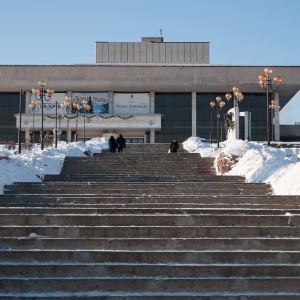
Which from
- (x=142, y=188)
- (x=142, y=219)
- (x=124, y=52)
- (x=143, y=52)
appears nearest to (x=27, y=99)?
(x=124, y=52)

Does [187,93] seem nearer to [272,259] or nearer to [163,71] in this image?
[163,71]

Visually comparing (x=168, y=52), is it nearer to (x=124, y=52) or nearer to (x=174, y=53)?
(x=174, y=53)

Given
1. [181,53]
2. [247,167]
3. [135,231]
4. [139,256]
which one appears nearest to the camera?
[139,256]

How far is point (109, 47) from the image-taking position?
213ft

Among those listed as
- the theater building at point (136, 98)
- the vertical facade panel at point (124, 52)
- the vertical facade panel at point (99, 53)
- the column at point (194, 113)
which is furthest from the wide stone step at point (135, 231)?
the vertical facade panel at point (99, 53)

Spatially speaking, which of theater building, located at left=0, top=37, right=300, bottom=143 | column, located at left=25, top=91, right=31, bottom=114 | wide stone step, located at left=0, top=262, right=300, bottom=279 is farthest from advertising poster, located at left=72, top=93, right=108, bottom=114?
wide stone step, located at left=0, top=262, right=300, bottom=279

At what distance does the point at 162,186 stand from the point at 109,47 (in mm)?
53539

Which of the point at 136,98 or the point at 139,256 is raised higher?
the point at 136,98

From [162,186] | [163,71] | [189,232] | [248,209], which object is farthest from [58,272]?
[163,71]

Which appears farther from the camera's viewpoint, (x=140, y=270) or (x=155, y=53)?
(x=155, y=53)

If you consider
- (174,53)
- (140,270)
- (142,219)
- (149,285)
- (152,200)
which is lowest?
(149,285)

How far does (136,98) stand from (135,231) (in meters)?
49.5

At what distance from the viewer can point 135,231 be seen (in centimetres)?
898

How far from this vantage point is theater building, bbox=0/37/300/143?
54969mm
